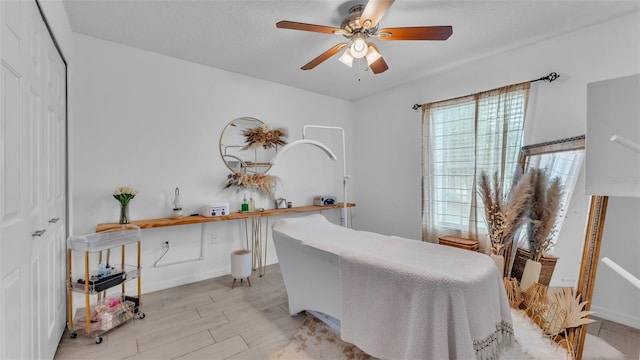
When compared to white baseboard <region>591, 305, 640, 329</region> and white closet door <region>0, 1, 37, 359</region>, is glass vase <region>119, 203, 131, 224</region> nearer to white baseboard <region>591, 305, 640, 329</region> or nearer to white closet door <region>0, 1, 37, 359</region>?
white closet door <region>0, 1, 37, 359</region>

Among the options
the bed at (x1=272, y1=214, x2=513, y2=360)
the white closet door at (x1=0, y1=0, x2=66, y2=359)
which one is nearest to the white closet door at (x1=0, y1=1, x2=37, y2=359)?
the white closet door at (x1=0, y1=0, x2=66, y2=359)

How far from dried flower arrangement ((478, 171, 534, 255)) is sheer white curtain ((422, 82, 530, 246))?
209 mm

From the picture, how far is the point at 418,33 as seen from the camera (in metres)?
1.93

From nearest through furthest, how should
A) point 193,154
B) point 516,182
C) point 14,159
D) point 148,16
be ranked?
point 14,159
point 148,16
point 516,182
point 193,154

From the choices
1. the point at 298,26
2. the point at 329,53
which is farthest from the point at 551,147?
the point at 298,26

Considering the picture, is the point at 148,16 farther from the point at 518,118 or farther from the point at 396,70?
the point at 518,118

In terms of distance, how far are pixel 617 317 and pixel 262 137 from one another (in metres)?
3.85

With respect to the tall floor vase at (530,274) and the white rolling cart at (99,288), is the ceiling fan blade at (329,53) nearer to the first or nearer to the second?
the white rolling cart at (99,288)

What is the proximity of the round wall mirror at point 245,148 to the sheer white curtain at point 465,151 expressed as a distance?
210 centimetres

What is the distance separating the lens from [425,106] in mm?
3584

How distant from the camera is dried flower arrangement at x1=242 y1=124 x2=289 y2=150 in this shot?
11.7ft


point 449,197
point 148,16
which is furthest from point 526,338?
point 148,16

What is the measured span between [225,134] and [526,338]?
11.4 ft

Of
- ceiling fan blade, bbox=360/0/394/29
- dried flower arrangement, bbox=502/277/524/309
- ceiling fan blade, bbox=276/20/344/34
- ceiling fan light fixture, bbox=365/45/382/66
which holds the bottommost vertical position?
dried flower arrangement, bbox=502/277/524/309
